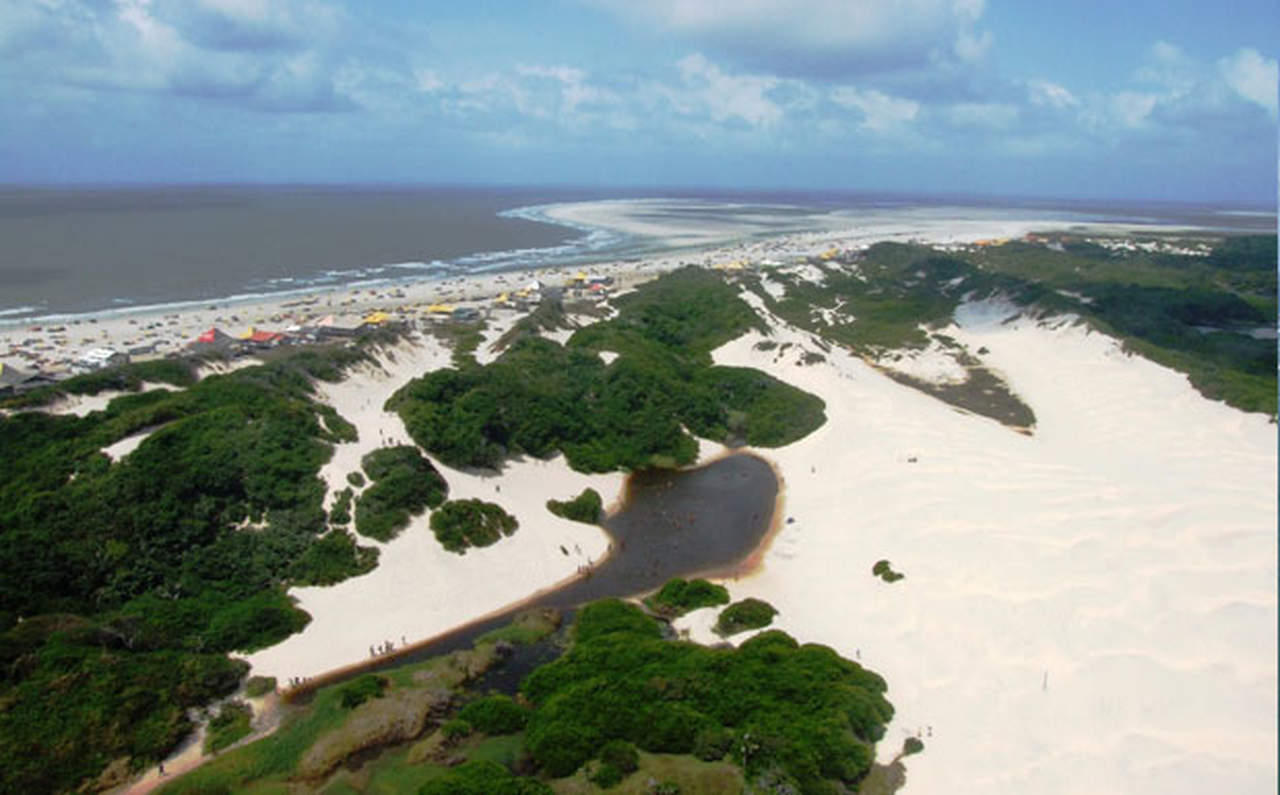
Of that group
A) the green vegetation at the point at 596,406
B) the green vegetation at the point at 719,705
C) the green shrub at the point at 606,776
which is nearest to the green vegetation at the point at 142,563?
the green vegetation at the point at 596,406

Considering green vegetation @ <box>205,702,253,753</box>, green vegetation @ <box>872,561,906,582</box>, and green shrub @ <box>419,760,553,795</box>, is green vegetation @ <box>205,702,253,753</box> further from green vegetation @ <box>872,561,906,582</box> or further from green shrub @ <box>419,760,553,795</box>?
green vegetation @ <box>872,561,906,582</box>

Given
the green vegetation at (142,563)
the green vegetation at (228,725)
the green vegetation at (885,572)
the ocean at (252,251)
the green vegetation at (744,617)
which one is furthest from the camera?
the ocean at (252,251)

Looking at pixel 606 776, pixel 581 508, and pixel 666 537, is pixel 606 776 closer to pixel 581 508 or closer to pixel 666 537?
pixel 666 537

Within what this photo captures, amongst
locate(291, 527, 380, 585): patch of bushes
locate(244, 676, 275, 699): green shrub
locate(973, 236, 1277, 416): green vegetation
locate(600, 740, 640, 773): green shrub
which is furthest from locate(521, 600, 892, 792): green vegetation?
locate(973, 236, 1277, 416): green vegetation

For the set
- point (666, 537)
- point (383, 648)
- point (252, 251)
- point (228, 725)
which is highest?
point (252, 251)

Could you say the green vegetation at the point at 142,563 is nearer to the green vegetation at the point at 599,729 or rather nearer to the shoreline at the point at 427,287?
the green vegetation at the point at 599,729

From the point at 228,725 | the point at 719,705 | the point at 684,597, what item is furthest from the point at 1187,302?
the point at 228,725
